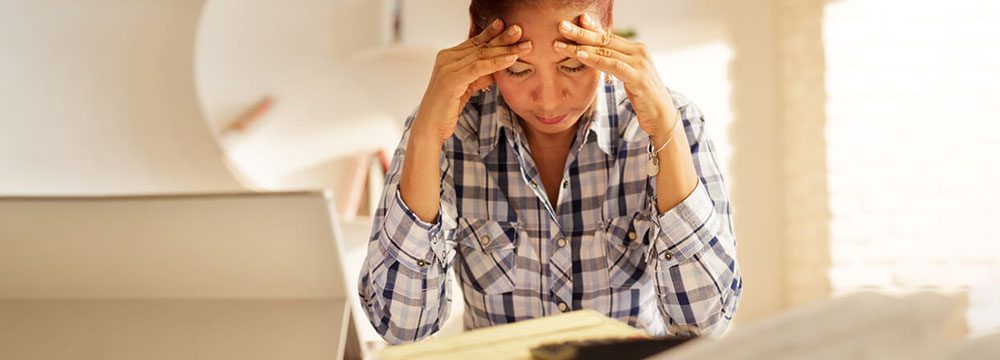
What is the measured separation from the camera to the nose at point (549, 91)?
963mm

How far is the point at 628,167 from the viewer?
1101mm

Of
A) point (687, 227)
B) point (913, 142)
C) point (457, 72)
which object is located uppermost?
point (457, 72)

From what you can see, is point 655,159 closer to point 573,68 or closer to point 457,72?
point 573,68

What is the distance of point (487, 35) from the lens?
98cm

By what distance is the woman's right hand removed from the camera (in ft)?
3.12

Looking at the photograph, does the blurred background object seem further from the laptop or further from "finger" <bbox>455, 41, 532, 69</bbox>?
the laptop

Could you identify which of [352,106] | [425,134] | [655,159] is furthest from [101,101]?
[655,159]

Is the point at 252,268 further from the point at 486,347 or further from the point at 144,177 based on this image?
the point at 144,177

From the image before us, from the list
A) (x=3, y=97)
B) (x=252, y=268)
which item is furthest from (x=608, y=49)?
(x=3, y=97)

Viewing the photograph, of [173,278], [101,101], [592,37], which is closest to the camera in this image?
[173,278]

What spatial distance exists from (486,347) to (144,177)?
2.38m

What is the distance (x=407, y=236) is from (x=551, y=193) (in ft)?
0.94

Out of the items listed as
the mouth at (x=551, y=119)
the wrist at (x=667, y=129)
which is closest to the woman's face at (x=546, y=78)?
the mouth at (x=551, y=119)

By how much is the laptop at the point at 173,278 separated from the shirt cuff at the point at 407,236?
1.02 feet
